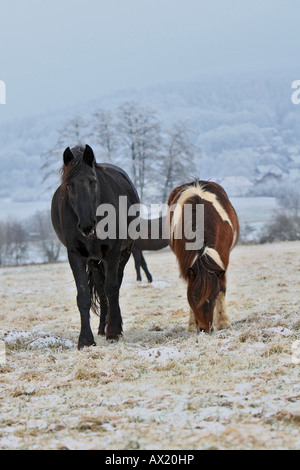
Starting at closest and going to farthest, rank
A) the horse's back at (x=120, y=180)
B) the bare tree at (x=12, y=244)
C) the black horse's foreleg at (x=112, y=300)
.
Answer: the black horse's foreleg at (x=112, y=300) < the horse's back at (x=120, y=180) < the bare tree at (x=12, y=244)

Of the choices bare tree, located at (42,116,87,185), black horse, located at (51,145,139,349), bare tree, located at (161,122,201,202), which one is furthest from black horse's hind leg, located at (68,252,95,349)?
bare tree, located at (42,116,87,185)

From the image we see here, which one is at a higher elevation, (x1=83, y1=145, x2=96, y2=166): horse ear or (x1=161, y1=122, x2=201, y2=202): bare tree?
(x1=161, y1=122, x2=201, y2=202): bare tree

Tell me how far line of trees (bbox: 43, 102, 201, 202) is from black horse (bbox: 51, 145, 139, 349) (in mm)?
20431

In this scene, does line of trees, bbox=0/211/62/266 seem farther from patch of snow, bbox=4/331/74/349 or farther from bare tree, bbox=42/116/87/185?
patch of snow, bbox=4/331/74/349

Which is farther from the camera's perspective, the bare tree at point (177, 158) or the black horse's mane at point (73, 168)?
the bare tree at point (177, 158)

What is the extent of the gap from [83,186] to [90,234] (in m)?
0.51

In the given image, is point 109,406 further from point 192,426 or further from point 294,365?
point 294,365

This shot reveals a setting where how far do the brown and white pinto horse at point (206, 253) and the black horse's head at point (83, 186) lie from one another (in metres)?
1.15

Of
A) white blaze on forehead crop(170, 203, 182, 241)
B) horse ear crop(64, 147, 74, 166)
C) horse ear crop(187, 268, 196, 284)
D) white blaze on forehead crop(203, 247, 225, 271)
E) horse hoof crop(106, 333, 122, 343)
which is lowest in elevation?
horse hoof crop(106, 333, 122, 343)

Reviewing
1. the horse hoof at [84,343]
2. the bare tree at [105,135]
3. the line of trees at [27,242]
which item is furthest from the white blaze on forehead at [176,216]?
the line of trees at [27,242]

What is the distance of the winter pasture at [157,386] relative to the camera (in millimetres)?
2771

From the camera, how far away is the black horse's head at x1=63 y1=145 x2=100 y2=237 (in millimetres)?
5027

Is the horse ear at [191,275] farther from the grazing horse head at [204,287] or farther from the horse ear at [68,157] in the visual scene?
the horse ear at [68,157]

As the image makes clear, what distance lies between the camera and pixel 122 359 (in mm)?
4688
